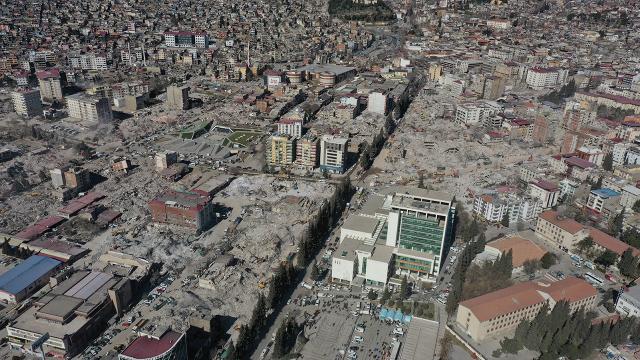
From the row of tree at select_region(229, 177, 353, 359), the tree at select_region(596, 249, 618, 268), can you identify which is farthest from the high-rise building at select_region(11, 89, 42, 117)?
the tree at select_region(596, 249, 618, 268)

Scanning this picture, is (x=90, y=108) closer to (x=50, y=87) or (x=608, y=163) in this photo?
(x=50, y=87)

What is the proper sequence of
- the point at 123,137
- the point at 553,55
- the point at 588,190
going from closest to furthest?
1. the point at 588,190
2. the point at 123,137
3. the point at 553,55

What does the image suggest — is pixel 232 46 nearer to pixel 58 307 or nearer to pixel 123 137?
pixel 123 137

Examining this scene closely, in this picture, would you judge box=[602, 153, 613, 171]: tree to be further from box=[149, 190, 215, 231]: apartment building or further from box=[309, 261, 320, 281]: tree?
box=[149, 190, 215, 231]: apartment building

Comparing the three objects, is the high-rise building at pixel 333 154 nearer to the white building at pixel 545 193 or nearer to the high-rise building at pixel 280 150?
the high-rise building at pixel 280 150

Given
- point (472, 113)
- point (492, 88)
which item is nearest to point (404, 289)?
point (472, 113)

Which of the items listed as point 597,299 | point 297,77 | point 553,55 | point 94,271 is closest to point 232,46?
point 297,77

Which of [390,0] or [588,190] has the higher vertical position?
[390,0]
